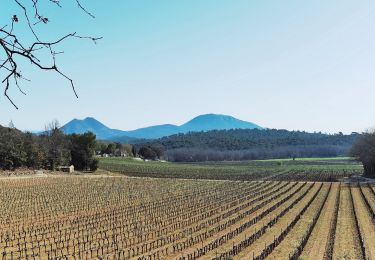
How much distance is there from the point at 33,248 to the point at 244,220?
20.6 metres

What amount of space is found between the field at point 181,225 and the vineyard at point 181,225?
67 mm

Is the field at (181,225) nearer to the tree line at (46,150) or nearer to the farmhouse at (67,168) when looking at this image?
the tree line at (46,150)

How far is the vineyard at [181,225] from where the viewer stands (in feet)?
89.6

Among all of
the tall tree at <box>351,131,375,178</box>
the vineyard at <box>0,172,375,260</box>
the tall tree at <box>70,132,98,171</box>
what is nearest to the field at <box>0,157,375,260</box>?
the vineyard at <box>0,172,375,260</box>

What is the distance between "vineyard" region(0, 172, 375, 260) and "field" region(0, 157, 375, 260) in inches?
2.6

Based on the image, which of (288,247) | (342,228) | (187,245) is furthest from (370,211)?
(187,245)

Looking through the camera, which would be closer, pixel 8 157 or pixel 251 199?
pixel 251 199

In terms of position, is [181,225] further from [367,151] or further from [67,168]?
[367,151]

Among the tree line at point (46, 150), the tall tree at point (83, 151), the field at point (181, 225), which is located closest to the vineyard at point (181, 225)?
the field at point (181, 225)

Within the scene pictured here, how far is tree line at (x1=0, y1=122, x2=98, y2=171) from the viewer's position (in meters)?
81.8

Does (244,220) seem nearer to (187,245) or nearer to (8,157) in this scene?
(187,245)

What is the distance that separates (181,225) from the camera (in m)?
37.8

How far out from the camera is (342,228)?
35875mm

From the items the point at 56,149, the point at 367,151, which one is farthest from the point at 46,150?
the point at 367,151
